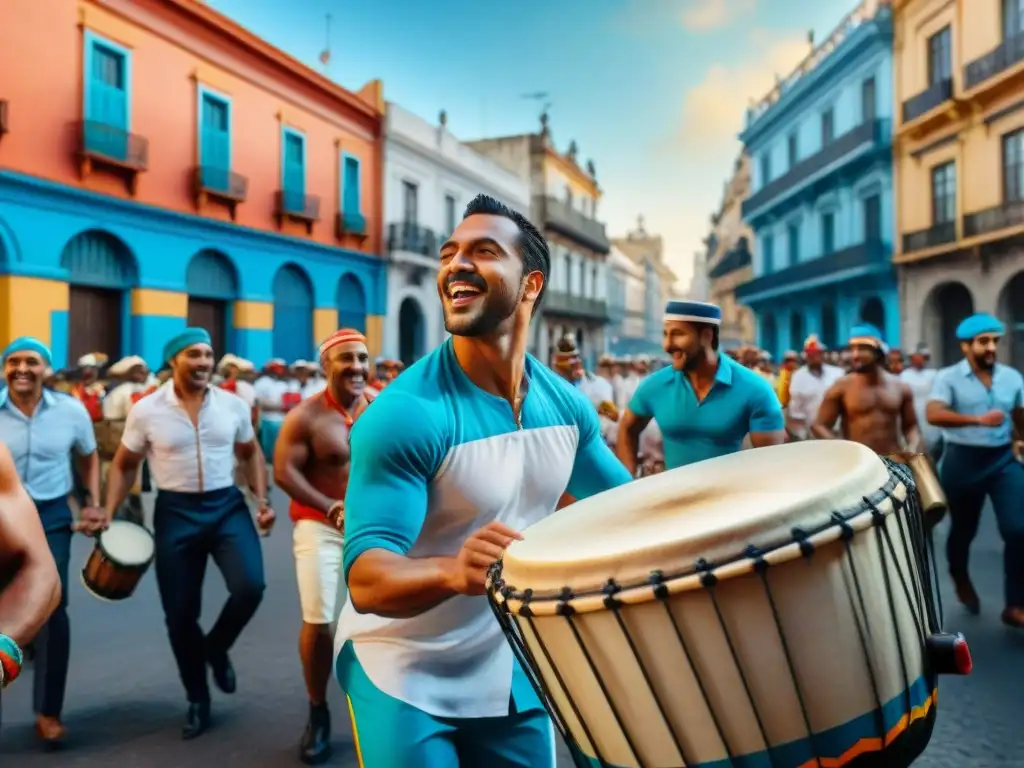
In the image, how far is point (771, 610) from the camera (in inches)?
56.7

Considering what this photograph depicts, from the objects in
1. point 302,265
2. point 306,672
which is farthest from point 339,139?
point 306,672

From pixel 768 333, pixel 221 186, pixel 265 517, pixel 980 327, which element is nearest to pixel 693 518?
pixel 265 517

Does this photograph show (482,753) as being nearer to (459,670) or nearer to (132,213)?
(459,670)

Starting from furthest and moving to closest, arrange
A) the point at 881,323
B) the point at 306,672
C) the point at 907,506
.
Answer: the point at 881,323 < the point at 306,672 < the point at 907,506

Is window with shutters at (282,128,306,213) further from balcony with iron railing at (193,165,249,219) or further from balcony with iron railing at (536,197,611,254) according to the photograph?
balcony with iron railing at (536,197,611,254)

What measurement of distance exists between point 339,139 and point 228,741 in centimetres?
2012

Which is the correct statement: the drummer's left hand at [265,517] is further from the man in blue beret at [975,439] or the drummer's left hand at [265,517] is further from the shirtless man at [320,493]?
the man in blue beret at [975,439]

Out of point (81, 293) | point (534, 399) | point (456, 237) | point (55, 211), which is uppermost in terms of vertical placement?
point (55, 211)

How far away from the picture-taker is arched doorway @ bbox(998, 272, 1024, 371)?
20297 millimetres

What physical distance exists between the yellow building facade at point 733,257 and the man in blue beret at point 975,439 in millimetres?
36802

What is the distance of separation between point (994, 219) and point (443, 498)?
70.1 ft

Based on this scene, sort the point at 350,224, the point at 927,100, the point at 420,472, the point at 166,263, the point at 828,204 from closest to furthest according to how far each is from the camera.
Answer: the point at 420,472 < the point at 166,263 < the point at 927,100 < the point at 350,224 < the point at 828,204

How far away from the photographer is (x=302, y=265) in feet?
69.6

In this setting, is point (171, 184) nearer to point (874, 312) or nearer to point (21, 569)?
point (21, 569)
